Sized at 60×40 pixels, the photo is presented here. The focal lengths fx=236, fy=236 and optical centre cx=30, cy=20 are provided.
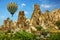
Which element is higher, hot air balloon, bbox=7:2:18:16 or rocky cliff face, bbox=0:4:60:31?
hot air balloon, bbox=7:2:18:16

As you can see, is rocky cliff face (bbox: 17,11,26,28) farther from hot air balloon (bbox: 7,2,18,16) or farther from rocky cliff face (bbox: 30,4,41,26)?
hot air balloon (bbox: 7,2,18,16)

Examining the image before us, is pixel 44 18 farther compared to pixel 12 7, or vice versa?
pixel 44 18

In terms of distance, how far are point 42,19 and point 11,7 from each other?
113 feet

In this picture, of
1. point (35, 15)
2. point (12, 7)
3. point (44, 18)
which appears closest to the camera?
Answer: point (12, 7)

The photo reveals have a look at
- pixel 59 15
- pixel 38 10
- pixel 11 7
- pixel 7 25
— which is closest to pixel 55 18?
pixel 59 15

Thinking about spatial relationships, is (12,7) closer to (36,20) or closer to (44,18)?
(36,20)

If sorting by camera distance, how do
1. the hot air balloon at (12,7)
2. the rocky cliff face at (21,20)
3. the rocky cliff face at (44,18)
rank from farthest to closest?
1. the rocky cliff face at (44,18)
2. the rocky cliff face at (21,20)
3. the hot air balloon at (12,7)

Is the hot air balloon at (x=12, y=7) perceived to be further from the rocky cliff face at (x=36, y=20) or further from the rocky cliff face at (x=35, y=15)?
the rocky cliff face at (x=35, y=15)

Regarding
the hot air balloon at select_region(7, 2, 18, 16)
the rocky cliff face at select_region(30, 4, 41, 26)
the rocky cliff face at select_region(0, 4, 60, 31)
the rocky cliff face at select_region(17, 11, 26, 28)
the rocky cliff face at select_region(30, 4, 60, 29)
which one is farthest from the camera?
the rocky cliff face at select_region(30, 4, 41, 26)

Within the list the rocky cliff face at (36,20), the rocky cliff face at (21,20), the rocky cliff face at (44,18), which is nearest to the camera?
the rocky cliff face at (21,20)

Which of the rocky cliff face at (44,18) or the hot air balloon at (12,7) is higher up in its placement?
the hot air balloon at (12,7)

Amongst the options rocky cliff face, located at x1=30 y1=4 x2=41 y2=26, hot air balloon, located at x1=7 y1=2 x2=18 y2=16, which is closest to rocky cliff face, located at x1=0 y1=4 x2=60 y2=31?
rocky cliff face, located at x1=30 y1=4 x2=41 y2=26

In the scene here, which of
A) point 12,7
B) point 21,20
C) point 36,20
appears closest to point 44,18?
point 36,20

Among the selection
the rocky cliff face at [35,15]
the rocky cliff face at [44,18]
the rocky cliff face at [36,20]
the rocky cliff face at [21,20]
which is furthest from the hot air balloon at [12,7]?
the rocky cliff face at [35,15]
